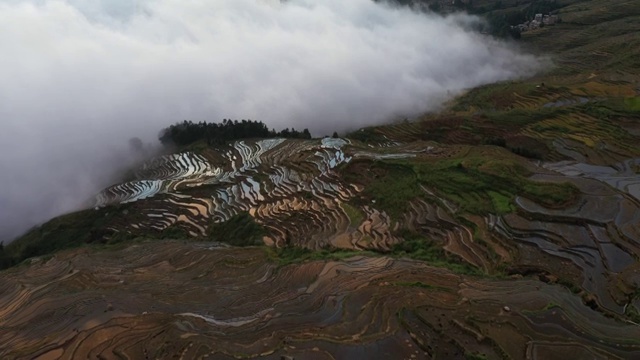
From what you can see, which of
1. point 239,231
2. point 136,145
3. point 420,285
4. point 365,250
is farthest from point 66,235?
point 420,285

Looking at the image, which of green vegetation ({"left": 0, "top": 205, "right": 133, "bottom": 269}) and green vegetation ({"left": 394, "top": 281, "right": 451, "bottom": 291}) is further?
green vegetation ({"left": 0, "top": 205, "right": 133, "bottom": 269})

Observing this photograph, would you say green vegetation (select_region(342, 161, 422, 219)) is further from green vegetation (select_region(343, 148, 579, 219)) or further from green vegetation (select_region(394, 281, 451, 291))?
green vegetation (select_region(394, 281, 451, 291))

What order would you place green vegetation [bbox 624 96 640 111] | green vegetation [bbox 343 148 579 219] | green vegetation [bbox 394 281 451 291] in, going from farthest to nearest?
green vegetation [bbox 624 96 640 111]
green vegetation [bbox 343 148 579 219]
green vegetation [bbox 394 281 451 291]

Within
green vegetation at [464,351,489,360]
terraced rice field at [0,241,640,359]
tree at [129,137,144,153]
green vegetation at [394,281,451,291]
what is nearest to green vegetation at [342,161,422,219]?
terraced rice field at [0,241,640,359]

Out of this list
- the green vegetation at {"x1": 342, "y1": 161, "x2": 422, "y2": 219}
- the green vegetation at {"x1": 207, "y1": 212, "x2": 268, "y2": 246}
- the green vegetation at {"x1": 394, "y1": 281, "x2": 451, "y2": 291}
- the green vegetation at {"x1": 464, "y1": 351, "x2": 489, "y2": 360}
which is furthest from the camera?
the green vegetation at {"x1": 342, "y1": 161, "x2": 422, "y2": 219}

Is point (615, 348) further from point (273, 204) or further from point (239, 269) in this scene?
point (273, 204)

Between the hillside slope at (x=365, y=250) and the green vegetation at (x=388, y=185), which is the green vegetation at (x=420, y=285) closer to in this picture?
the hillside slope at (x=365, y=250)

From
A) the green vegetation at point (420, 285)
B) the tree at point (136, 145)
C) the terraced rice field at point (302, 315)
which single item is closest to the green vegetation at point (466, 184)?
the terraced rice field at point (302, 315)

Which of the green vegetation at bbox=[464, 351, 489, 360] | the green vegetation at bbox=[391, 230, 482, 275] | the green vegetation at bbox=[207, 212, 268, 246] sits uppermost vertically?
the green vegetation at bbox=[207, 212, 268, 246]
